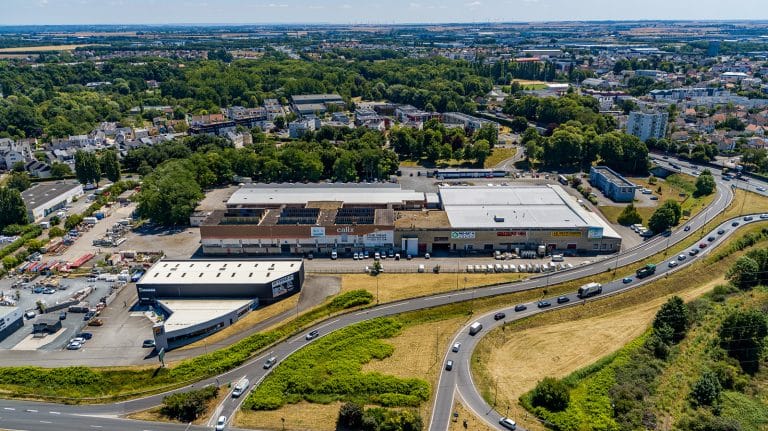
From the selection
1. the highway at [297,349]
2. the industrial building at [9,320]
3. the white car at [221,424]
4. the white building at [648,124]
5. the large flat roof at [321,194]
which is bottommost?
the highway at [297,349]

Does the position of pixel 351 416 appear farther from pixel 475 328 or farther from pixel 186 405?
pixel 475 328

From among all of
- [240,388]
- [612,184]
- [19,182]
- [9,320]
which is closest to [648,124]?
[612,184]

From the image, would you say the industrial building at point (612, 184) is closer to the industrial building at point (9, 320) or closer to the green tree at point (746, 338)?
the green tree at point (746, 338)

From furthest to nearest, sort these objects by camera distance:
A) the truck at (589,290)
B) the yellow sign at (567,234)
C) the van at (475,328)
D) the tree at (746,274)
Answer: the yellow sign at (567,234)
the tree at (746,274)
the truck at (589,290)
the van at (475,328)

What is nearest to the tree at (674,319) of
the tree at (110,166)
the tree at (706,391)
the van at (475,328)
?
the tree at (706,391)

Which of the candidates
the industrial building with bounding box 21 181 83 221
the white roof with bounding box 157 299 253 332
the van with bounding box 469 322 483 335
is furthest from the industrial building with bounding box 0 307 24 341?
the van with bounding box 469 322 483 335

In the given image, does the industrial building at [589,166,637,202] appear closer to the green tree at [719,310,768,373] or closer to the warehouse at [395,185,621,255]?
the warehouse at [395,185,621,255]
